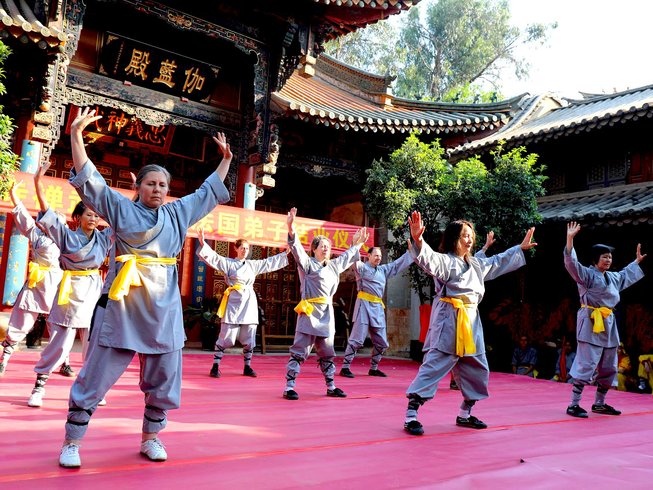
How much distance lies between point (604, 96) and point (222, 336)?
1019 centimetres

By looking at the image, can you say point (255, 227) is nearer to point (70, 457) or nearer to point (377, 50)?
point (70, 457)

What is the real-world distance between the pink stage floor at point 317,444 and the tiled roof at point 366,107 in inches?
205

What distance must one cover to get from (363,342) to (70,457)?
5615mm

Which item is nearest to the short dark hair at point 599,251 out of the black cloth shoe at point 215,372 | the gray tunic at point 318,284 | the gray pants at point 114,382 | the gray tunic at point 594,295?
the gray tunic at point 594,295

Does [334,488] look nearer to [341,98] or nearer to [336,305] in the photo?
[336,305]

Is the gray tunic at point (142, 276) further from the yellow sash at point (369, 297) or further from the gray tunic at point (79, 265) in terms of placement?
the yellow sash at point (369, 297)

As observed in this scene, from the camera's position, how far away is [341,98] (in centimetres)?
1204

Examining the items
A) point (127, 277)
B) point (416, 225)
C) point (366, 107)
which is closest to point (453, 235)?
point (416, 225)

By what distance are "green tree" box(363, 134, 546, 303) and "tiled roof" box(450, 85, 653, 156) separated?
5.17 ft

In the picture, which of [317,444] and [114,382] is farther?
[317,444]

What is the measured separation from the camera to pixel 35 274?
5.79 m

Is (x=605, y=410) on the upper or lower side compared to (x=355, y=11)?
lower

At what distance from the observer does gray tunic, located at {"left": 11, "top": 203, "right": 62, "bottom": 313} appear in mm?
5473

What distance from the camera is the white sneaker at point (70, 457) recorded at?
2781mm
